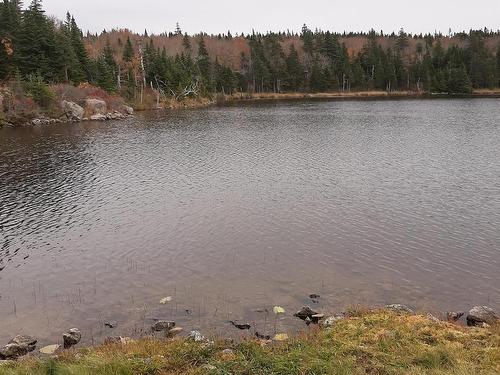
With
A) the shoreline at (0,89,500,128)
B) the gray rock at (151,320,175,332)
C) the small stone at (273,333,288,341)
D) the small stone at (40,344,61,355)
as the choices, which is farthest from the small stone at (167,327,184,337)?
the shoreline at (0,89,500,128)

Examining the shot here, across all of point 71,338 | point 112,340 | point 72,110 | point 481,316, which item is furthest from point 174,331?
point 72,110

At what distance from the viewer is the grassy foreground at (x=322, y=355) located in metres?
14.0

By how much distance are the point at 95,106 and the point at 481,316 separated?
107 meters

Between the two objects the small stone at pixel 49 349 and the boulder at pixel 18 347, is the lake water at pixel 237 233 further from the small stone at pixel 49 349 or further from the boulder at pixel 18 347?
the small stone at pixel 49 349

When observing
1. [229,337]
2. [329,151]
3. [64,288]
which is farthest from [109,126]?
[229,337]

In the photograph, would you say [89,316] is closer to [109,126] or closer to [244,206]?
[244,206]

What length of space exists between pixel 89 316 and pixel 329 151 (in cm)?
4654

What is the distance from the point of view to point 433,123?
9006 cm

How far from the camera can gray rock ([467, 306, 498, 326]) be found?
765 inches

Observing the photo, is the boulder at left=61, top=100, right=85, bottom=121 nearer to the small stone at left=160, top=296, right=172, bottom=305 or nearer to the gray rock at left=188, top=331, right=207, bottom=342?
the small stone at left=160, top=296, right=172, bottom=305

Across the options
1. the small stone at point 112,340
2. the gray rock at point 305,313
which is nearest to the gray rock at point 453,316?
the gray rock at point 305,313

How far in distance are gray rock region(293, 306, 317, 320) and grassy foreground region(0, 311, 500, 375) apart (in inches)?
90.5

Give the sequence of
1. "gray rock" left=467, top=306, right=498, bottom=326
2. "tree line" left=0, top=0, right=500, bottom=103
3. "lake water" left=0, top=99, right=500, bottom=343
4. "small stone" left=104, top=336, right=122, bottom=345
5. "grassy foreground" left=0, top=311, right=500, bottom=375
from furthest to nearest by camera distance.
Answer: "tree line" left=0, top=0, right=500, bottom=103
"lake water" left=0, top=99, right=500, bottom=343
"gray rock" left=467, top=306, right=498, bottom=326
"small stone" left=104, top=336, right=122, bottom=345
"grassy foreground" left=0, top=311, right=500, bottom=375

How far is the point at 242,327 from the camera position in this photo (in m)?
20.0
